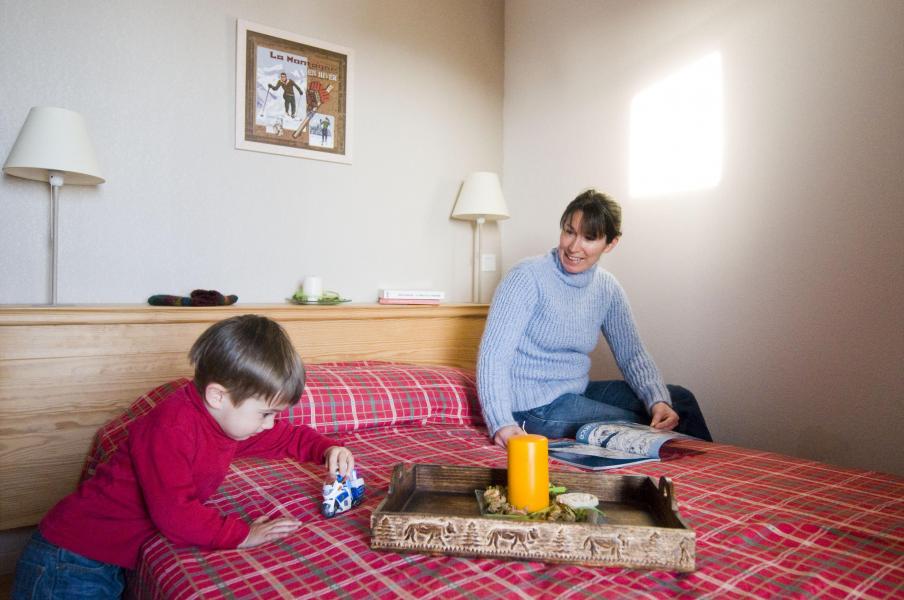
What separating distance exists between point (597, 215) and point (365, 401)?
0.88m

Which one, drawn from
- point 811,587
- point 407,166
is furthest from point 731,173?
point 811,587

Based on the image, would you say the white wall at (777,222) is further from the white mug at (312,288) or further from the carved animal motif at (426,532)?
the carved animal motif at (426,532)

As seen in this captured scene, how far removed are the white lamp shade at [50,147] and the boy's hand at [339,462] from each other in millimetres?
1235

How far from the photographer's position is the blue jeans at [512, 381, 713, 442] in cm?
174

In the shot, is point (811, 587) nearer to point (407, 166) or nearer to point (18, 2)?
point (407, 166)

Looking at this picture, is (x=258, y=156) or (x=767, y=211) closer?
(x=767, y=211)

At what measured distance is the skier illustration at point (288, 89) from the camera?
91.0 inches

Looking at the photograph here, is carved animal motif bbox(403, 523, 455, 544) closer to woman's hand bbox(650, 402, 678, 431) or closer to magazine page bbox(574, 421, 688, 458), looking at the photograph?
magazine page bbox(574, 421, 688, 458)

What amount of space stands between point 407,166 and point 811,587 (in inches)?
89.6

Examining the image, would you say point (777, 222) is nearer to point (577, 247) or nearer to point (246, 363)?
point (577, 247)

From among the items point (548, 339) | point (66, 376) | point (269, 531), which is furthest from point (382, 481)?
point (66, 376)

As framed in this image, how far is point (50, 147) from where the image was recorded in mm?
1720

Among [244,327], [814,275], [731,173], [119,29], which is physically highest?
[119,29]

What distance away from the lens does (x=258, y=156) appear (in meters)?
2.28
